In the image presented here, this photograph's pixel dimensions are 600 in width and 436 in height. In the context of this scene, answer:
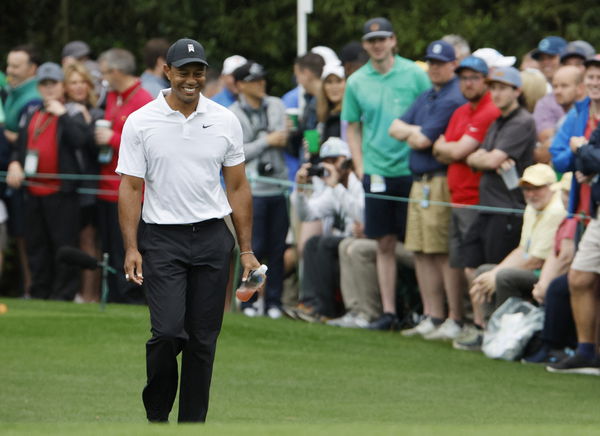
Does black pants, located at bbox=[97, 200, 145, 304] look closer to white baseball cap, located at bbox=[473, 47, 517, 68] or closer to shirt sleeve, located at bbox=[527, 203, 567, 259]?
white baseball cap, located at bbox=[473, 47, 517, 68]

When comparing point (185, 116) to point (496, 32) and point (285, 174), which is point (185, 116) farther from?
point (496, 32)

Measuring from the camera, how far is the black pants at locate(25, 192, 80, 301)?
17.0 metres

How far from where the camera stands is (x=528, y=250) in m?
13.1

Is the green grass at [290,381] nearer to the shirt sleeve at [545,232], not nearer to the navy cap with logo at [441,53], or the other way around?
the shirt sleeve at [545,232]

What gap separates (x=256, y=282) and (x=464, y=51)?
24.7 ft

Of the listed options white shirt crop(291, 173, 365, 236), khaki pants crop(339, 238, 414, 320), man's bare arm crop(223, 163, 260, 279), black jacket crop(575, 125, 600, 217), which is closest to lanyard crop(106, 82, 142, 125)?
white shirt crop(291, 173, 365, 236)

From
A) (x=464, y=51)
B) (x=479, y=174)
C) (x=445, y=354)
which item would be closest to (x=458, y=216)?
(x=479, y=174)

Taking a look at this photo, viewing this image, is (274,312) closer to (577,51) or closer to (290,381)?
(577,51)

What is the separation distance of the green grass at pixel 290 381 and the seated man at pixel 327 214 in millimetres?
849

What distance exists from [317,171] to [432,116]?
71.3 inches

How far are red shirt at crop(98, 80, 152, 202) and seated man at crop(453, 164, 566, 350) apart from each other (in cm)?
456

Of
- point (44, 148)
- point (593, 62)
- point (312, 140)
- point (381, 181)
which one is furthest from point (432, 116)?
point (44, 148)

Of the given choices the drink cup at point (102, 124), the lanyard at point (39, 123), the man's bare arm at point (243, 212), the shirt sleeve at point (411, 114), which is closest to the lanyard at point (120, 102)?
the drink cup at point (102, 124)

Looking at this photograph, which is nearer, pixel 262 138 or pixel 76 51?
pixel 262 138
